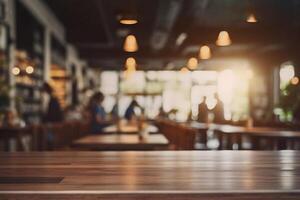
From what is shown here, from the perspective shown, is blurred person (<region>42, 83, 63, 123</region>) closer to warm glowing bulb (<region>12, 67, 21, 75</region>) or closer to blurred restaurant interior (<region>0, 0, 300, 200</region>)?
blurred restaurant interior (<region>0, 0, 300, 200</region>)

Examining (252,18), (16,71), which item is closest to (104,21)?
(16,71)

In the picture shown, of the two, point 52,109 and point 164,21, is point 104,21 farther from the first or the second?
point 52,109

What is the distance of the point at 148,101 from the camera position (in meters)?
25.0

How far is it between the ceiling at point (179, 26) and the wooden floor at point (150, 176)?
4233mm

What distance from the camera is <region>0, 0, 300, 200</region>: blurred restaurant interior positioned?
1.25 metres

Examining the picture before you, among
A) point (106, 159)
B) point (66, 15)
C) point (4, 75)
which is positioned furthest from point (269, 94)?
point (106, 159)

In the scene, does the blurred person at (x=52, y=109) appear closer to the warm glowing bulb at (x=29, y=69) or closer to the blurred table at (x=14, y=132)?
the warm glowing bulb at (x=29, y=69)

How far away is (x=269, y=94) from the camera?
18703mm

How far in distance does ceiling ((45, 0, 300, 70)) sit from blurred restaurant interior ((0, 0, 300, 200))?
0.18 ft

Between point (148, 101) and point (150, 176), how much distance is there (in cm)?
2366

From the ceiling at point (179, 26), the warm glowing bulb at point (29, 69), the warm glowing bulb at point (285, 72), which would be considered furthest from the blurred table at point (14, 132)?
the warm glowing bulb at point (285, 72)

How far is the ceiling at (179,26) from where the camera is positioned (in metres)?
10.8

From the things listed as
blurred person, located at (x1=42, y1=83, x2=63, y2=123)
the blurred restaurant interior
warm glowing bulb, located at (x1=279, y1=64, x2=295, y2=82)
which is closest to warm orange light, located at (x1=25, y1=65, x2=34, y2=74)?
the blurred restaurant interior

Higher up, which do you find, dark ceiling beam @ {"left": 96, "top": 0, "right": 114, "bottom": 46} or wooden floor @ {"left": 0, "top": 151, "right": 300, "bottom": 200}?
dark ceiling beam @ {"left": 96, "top": 0, "right": 114, "bottom": 46}
